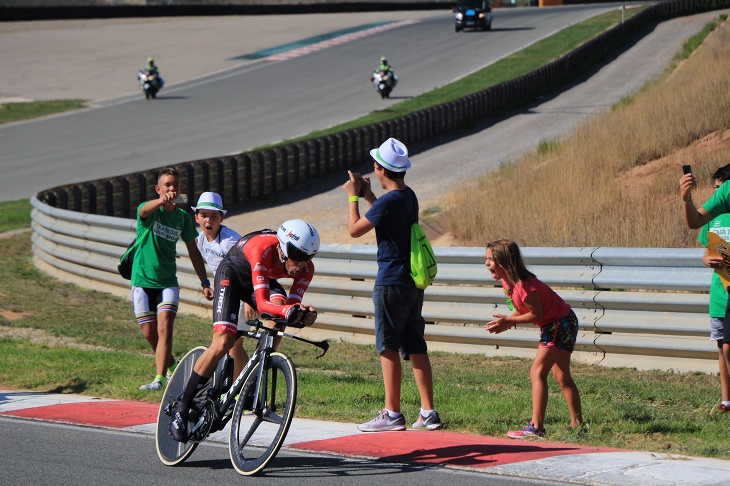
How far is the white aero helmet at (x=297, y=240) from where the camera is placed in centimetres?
664

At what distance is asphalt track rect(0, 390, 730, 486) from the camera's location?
643 cm

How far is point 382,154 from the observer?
771cm

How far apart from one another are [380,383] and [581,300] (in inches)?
101

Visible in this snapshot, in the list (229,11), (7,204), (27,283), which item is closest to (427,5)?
(229,11)

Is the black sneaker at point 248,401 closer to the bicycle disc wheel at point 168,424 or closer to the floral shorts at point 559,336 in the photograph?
the bicycle disc wheel at point 168,424

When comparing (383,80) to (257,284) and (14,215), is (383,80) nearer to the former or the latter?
(14,215)

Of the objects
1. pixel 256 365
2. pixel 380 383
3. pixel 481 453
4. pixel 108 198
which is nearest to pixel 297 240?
pixel 256 365

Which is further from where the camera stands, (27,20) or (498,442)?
(27,20)

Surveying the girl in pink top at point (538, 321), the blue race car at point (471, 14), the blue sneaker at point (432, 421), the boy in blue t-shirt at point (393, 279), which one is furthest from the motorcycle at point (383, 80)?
the girl in pink top at point (538, 321)

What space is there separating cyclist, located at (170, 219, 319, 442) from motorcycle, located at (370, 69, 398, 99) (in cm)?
3706

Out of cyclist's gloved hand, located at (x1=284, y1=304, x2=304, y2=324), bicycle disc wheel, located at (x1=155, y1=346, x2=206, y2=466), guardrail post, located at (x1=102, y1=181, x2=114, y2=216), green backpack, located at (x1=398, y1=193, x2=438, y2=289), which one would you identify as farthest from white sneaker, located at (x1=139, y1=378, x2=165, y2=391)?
guardrail post, located at (x1=102, y1=181, x2=114, y2=216)

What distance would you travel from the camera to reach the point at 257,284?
271 inches

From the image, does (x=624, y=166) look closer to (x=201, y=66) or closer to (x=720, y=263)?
(x=720, y=263)

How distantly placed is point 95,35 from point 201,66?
14.7m
